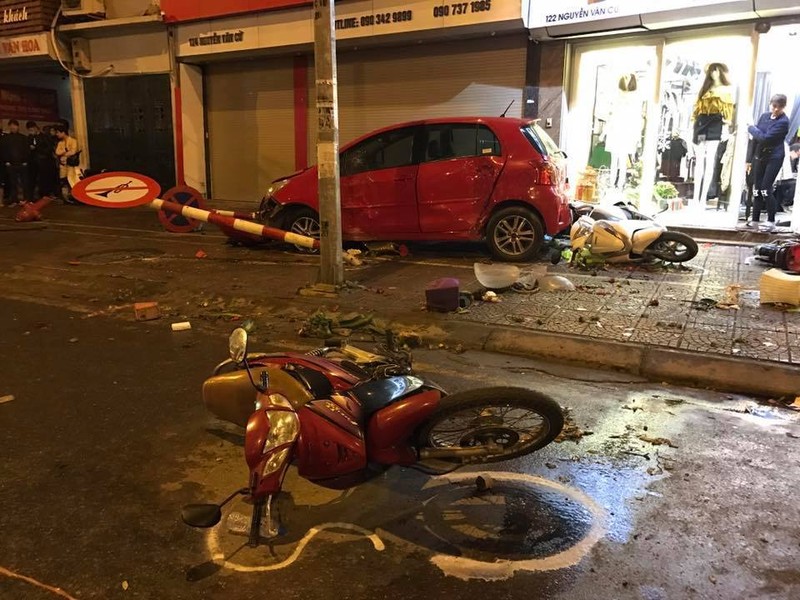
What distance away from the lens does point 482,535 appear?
3.23m

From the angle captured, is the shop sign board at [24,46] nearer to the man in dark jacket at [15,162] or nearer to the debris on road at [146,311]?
the man in dark jacket at [15,162]

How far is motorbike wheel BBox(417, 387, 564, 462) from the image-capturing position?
132 inches

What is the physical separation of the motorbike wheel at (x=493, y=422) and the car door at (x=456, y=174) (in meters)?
6.12

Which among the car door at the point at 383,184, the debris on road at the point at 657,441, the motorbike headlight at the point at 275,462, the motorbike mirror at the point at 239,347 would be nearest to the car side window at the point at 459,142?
the car door at the point at 383,184

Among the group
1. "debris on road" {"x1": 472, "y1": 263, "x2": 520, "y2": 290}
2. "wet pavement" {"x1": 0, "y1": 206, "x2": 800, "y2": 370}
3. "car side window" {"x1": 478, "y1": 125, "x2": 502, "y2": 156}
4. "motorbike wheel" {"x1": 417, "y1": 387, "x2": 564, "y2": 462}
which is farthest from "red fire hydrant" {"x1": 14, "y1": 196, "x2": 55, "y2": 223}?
"motorbike wheel" {"x1": 417, "y1": 387, "x2": 564, "y2": 462}

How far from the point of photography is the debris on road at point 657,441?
418 centimetres

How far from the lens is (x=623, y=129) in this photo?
12695 mm

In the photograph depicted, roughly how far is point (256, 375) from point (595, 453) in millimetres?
2058

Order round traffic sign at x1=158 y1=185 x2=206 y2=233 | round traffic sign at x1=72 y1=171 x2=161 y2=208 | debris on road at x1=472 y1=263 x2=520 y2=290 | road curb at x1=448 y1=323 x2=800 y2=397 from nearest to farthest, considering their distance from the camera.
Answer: road curb at x1=448 y1=323 x2=800 y2=397
debris on road at x1=472 y1=263 x2=520 y2=290
round traffic sign at x1=72 y1=171 x2=161 y2=208
round traffic sign at x1=158 y1=185 x2=206 y2=233

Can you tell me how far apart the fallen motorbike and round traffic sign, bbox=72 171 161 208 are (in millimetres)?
5749

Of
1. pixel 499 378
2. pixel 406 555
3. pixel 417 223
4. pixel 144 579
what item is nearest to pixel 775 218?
pixel 417 223

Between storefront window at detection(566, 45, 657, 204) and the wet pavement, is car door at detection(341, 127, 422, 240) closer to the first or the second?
the wet pavement

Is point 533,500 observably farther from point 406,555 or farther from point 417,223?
point 417,223

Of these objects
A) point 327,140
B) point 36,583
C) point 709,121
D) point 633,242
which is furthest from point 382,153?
point 36,583
